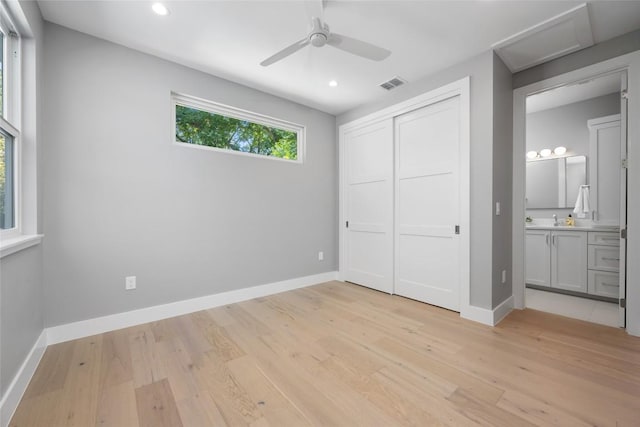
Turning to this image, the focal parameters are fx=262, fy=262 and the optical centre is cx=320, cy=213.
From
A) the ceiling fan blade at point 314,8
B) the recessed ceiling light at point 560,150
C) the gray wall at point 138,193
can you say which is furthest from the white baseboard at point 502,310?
the ceiling fan blade at point 314,8

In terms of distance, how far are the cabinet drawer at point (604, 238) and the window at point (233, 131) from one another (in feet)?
12.7

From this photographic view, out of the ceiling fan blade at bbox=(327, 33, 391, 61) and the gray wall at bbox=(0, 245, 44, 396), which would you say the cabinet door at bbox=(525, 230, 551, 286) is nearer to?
the ceiling fan blade at bbox=(327, 33, 391, 61)

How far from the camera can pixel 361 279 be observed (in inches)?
152

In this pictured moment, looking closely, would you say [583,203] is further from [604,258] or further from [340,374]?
[340,374]

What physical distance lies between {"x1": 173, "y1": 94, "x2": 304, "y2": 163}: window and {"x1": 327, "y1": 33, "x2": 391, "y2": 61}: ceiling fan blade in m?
1.75

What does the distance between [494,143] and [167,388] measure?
327 cm

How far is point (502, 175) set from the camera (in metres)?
2.69

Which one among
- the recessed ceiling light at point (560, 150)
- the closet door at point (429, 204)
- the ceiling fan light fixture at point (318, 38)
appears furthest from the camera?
the recessed ceiling light at point (560, 150)

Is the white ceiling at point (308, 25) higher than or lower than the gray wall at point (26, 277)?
higher

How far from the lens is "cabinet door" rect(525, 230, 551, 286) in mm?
3627

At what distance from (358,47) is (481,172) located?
168cm

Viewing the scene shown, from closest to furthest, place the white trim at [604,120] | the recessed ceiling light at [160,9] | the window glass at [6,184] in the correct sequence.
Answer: the window glass at [6,184]
the recessed ceiling light at [160,9]
the white trim at [604,120]

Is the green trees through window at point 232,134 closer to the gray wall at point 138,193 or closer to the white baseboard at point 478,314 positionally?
the gray wall at point 138,193

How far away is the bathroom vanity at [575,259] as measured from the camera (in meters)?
3.13
